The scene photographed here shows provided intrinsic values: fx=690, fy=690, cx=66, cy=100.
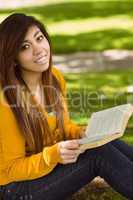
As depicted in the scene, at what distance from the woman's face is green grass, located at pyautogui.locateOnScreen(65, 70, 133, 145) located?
2.11 m

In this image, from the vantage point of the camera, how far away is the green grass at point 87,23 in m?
8.78

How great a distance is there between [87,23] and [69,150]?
6739 mm

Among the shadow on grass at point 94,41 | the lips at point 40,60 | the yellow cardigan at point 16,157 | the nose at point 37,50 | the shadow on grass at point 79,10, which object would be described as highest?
the nose at point 37,50

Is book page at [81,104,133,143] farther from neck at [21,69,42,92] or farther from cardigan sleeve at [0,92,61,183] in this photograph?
neck at [21,69,42,92]

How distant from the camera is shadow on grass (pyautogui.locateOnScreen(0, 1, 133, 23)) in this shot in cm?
1046

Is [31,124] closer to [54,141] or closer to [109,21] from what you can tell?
[54,141]

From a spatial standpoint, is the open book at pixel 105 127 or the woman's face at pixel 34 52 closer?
the open book at pixel 105 127

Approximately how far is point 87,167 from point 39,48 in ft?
2.24

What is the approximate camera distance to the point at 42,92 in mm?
3889

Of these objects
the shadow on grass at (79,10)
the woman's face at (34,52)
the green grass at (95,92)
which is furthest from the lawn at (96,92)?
the shadow on grass at (79,10)

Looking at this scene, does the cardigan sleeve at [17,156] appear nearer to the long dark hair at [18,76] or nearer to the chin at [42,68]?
the long dark hair at [18,76]

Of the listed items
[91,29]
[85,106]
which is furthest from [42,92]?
[91,29]

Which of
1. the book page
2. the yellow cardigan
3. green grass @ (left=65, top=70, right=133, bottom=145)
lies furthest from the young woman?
green grass @ (left=65, top=70, right=133, bottom=145)

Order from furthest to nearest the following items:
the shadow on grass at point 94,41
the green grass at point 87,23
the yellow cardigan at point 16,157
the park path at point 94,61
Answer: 1. the green grass at point 87,23
2. the shadow on grass at point 94,41
3. the park path at point 94,61
4. the yellow cardigan at point 16,157
